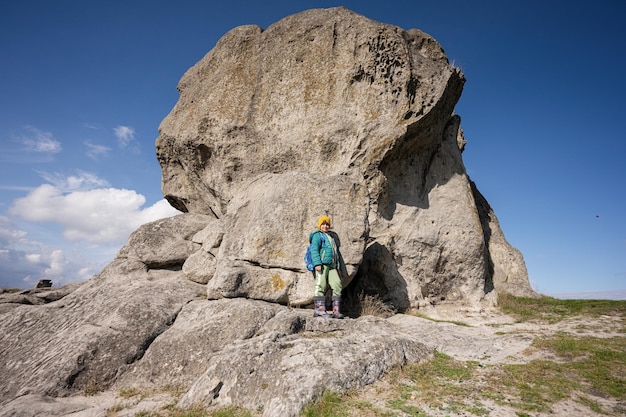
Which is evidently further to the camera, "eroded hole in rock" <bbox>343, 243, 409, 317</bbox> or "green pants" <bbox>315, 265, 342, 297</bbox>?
"eroded hole in rock" <bbox>343, 243, 409, 317</bbox>

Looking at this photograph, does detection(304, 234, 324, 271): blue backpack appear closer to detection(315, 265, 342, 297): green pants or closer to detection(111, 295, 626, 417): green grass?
detection(315, 265, 342, 297): green pants

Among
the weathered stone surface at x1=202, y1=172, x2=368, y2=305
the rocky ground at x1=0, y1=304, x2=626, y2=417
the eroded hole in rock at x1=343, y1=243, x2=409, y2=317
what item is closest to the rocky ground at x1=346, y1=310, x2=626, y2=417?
the rocky ground at x1=0, y1=304, x2=626, y2=417

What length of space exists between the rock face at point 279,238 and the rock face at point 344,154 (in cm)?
6

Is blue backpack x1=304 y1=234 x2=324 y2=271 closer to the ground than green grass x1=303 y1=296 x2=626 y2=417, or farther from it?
farther from it

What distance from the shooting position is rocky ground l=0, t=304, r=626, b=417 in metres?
5.39

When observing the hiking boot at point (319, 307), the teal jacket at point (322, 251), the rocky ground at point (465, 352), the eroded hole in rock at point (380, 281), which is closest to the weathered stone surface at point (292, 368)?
the rocky ground at point (465, 352)

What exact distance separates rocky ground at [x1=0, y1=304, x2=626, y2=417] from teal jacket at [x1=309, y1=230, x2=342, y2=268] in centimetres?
263

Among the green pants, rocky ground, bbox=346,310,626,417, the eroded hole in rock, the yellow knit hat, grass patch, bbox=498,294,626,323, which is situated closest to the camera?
rocky ground, bbox=346,310,626,417

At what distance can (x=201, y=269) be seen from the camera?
1161cm

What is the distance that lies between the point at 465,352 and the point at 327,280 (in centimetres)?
366

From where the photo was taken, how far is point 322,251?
980 cm

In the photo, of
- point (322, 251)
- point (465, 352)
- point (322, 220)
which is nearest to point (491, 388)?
point (465, 352)

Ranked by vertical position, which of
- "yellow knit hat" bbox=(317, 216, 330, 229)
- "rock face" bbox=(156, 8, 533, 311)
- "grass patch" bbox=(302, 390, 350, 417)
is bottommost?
"grass patch" bbox=(302, 390, 350, 417)

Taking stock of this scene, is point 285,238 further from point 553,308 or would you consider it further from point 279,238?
point 553,308
